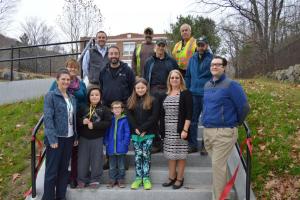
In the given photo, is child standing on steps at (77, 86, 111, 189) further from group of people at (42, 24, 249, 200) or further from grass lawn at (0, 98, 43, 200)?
grass lawn at (0, 98, 43, 200)

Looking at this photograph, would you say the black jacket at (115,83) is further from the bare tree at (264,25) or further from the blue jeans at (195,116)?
the bare tree at (264,25)

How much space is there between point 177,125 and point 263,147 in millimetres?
1889

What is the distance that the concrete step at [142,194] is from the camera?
461cm

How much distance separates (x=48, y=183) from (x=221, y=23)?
2042 centimetres

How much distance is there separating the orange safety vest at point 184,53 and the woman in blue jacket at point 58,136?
2188 millimetres

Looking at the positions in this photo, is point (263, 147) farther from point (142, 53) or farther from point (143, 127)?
point (142, 53)

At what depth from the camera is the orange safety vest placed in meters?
5.77

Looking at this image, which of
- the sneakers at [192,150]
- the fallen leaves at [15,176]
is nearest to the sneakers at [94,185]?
the fallen leaves at [15,176]

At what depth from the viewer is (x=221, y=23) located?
74.4 feet

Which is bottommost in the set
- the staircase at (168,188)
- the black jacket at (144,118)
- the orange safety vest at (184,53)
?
the staircase at (168,188)

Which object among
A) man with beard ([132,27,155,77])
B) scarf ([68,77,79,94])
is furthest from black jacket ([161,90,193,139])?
man with beard ([132,27,155,77])

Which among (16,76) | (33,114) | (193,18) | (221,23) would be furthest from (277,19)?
(33,114)

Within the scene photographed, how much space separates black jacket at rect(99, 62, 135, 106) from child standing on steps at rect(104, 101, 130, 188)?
0.28 m

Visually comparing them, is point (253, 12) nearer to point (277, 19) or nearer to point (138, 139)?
point (277, 19)
